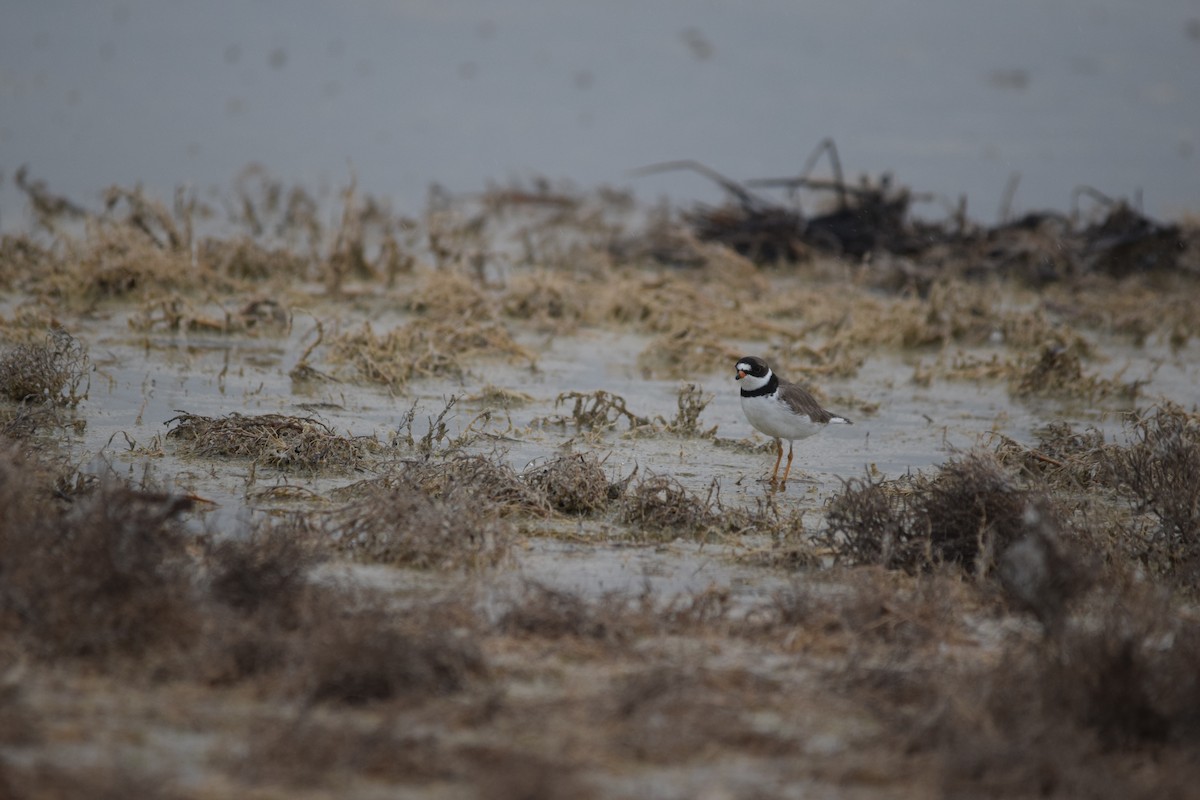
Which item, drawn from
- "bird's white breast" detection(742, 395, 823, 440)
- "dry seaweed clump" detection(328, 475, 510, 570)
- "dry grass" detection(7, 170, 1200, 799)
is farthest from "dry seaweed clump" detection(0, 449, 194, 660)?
"bird's white breast" detection(742, 395, 823, 440)

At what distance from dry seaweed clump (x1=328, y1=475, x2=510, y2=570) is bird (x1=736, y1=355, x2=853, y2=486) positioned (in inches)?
82.4

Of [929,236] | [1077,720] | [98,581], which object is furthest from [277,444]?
[929,236]

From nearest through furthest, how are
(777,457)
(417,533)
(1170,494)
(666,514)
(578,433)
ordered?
(417,533) → (1170,494) → (666,514) → (777,457) → (578,433)

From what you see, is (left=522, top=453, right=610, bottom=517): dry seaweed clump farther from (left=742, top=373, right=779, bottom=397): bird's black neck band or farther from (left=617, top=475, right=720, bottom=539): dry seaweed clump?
(left=742, top=373, right=779, bottom=397): bird's black neck band

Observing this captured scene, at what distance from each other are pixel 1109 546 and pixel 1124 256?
34.6 feet

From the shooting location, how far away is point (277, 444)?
6.53 metres

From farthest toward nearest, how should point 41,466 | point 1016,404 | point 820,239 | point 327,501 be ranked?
1. point 820,239
2. point 1016,404
3. point 327,501
4. point 41,466

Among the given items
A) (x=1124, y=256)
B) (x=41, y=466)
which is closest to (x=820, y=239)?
(x=1124, y=256)

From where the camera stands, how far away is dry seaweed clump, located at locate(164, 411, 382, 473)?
6520 millimetres

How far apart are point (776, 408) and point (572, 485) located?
1.51 m

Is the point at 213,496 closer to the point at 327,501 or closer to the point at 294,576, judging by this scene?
the point at 327,501

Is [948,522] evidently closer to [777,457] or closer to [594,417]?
[777,457]

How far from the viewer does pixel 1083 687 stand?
3.88 meters

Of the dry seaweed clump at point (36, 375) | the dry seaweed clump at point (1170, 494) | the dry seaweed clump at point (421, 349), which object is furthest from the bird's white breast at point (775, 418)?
the dry seaweed clump at point (36, 375)
